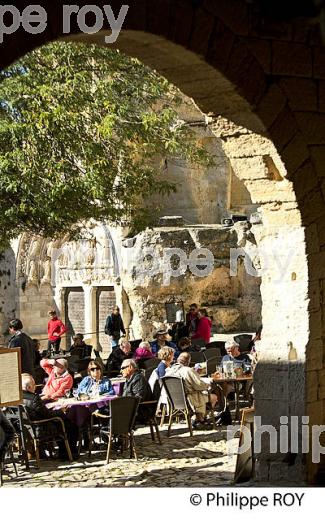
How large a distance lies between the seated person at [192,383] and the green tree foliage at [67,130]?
2961 millimetres

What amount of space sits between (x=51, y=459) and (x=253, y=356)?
3019 mm

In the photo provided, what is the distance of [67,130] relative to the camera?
1229 cm

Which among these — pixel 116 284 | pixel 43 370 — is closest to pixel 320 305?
pixel 43 370

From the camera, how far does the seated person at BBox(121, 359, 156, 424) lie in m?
9.84

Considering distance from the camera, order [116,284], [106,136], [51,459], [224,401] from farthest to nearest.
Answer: [116,284], [106,136], [224,401], [51,459]

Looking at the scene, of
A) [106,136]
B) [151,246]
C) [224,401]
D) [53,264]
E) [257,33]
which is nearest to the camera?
[257,33]

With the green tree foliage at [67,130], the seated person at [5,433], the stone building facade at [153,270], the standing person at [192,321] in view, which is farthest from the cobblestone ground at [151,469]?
Result: the stone building facade at [153,270]

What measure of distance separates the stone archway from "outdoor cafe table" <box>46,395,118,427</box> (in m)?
2.66

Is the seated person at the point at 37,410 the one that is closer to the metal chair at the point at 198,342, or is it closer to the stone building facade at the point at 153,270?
the metal chair at the point at 198,342

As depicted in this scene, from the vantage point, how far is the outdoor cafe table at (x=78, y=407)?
31.3 ft

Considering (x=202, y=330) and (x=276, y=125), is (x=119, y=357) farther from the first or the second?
(x=276, y=125)

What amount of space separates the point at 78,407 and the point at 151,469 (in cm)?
118

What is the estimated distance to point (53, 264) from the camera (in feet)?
80.8

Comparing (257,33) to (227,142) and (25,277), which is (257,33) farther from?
(25,277)
